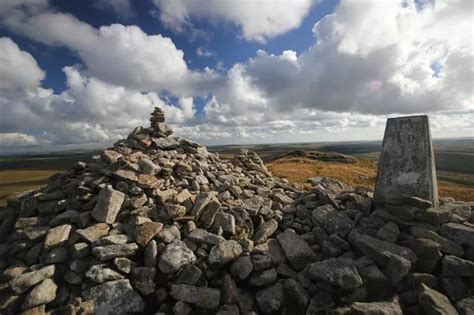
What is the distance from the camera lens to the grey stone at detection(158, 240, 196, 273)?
6.55 metres

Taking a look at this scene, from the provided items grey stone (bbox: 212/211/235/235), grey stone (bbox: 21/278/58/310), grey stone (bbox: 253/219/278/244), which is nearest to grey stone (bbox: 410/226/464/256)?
grey stone (bbox: 253/219/278/244)

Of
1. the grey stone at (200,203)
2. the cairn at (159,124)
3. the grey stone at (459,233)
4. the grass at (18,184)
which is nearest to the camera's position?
the grey stone at (459,233)

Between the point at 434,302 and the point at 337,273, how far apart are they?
1.78 metres

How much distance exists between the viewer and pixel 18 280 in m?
6.07

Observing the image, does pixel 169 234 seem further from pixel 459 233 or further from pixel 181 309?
pixel 459 233

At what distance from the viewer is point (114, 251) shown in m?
6.68

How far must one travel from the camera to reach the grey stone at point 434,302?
529 cm

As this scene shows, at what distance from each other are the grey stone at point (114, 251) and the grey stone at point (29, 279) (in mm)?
1009

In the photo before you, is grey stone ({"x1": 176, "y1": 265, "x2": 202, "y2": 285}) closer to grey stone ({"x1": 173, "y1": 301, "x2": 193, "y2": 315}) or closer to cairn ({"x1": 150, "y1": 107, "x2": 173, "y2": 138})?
grey stone ({"x1": 173, "y1": 301, "x2": 193, "y2": 315})

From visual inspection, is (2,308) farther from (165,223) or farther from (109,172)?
(109,172)

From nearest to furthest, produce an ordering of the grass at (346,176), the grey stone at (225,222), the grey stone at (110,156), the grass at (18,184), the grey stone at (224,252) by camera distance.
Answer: the grey stone at (224,252) < the grey stone at (225,222) < the grey stone at (110,156) < the grass at (346,176) < the grass at (18,184)

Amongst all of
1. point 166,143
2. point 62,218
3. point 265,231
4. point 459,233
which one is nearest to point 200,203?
point 265,231

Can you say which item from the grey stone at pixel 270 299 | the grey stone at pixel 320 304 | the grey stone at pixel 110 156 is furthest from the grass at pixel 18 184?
the grey stone at pixel 320 304

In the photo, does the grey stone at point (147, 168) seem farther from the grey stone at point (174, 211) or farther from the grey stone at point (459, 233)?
the grey stone at point (459, 233)
